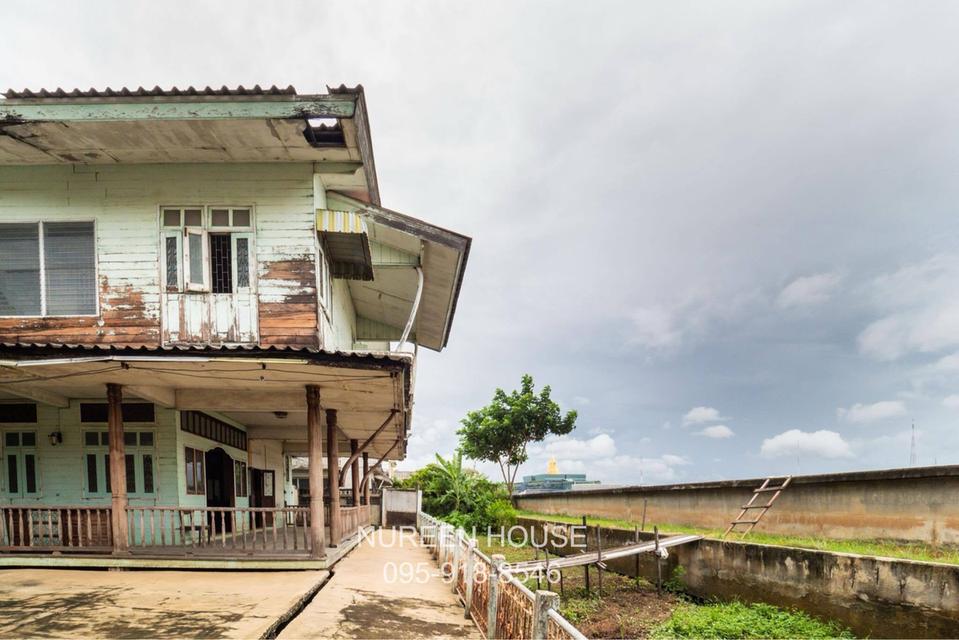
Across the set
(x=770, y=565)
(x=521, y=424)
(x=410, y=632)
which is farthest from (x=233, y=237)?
(x=521, y=424)

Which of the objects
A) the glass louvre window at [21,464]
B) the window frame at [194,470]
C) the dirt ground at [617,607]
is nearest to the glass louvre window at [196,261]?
the window frame at [194,470]

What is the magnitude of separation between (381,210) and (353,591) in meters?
6.19

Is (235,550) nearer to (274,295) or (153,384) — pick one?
(153,384)

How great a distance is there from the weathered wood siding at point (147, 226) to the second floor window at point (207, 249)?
151 millimetres

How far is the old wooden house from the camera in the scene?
9.49m

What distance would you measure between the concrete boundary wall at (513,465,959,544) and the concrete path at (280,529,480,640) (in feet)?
23.1

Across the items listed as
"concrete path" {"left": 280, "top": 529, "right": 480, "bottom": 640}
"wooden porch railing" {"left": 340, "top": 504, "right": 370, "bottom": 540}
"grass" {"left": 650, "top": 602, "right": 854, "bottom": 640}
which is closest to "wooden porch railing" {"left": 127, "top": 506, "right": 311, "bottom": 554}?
"concrete path" {"left": 280, "top": 529, "right": 480, "bottom": 640}

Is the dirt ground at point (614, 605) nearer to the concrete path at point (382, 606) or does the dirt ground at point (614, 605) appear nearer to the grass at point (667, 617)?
the grass at point (667, 617)

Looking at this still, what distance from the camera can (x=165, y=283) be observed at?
1045cm

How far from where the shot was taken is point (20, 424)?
36.6 feet

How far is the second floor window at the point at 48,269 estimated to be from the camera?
1048 centimetres

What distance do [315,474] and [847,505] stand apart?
9168 millimetres

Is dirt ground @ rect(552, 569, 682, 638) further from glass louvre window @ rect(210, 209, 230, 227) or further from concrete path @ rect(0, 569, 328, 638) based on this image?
glass louvre window @ rect(210, 209, 230, 227)

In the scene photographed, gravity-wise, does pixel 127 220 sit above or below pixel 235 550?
above
